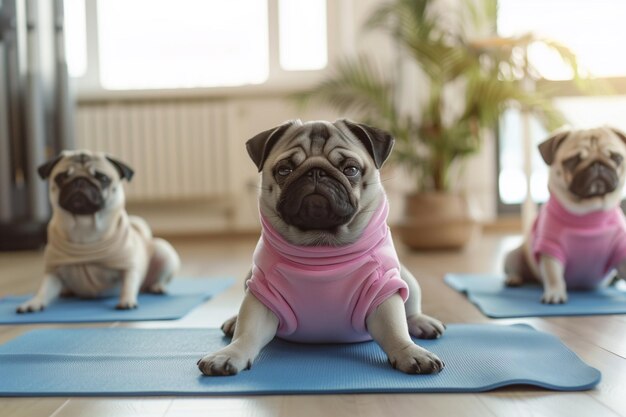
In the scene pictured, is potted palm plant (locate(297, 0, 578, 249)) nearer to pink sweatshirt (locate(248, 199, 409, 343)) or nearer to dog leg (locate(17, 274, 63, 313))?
dog leg (locate(17, 274, 63, 313))

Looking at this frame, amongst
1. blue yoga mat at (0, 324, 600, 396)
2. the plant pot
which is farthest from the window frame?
blue yoga mat at (0, 324, 600, 396)

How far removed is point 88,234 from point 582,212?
7.69 feet

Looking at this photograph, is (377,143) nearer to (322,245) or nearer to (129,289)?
(322,245)

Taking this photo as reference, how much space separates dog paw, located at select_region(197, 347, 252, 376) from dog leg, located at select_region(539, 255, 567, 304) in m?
1.68

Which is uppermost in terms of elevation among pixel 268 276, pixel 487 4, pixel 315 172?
pixel 487 4

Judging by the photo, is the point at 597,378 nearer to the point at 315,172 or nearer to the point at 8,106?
the point at 315,172

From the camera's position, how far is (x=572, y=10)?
7211 millimetres

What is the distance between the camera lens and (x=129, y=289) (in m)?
3.27

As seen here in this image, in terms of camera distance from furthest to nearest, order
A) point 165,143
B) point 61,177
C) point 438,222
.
→ point 165,143 < point 438,222 < point 61,177

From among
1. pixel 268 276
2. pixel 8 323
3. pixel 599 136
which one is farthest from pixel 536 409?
pixel 8 323

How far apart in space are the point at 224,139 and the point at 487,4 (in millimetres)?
2842

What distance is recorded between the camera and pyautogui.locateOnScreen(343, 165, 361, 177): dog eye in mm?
2080

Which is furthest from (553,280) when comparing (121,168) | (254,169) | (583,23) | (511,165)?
(583,23)

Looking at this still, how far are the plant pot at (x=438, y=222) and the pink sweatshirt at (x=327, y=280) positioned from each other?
139 inches
